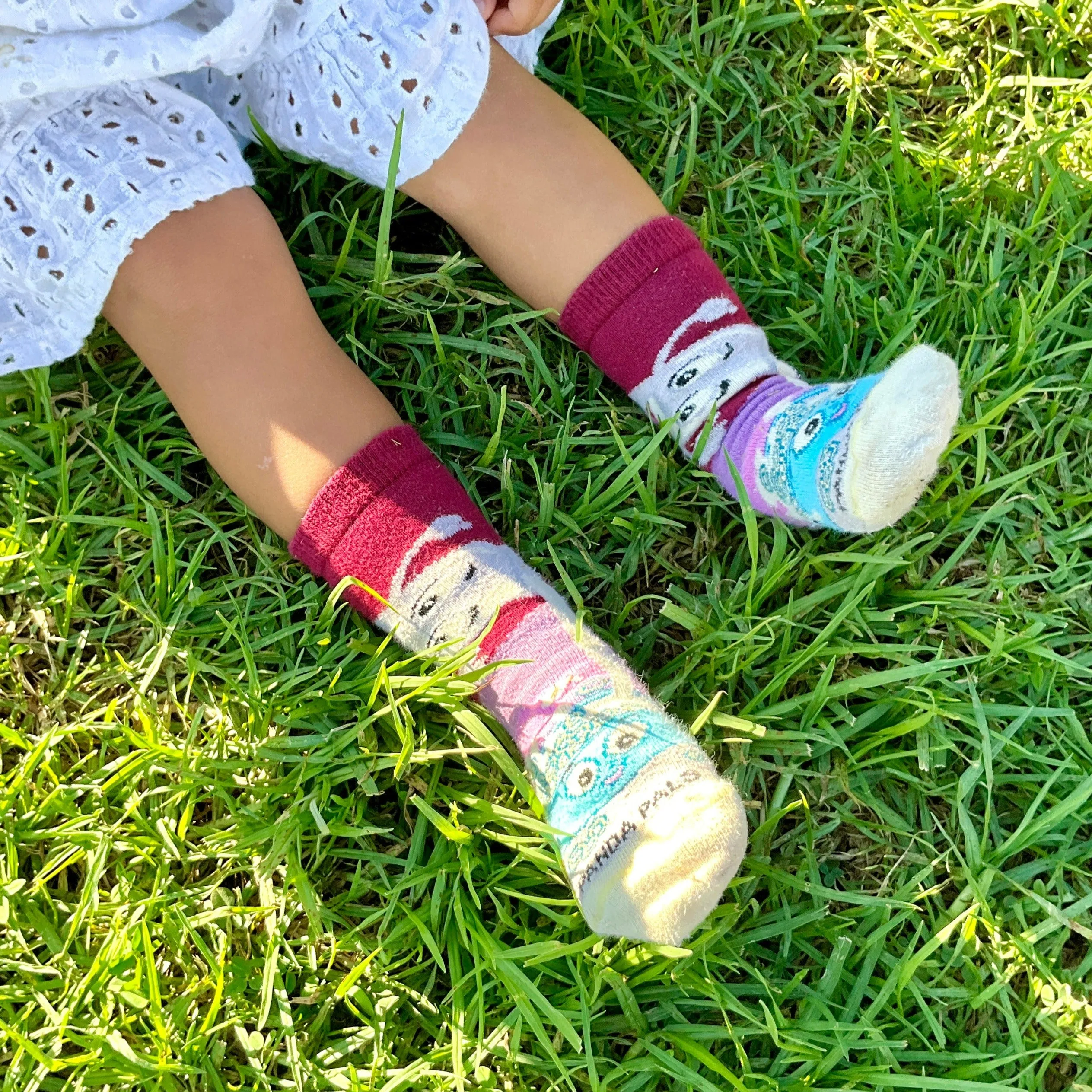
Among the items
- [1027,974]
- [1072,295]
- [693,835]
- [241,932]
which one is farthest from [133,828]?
[1072,295]

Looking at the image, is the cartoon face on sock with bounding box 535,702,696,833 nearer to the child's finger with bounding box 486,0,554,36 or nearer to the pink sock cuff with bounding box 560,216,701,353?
the pink sock cuff with bounding box 560,216,701,353

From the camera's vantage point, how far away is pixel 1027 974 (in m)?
0.91

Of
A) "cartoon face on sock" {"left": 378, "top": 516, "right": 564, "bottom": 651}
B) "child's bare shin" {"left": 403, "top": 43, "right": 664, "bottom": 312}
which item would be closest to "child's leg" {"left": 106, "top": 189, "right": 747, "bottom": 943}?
"cartoon face on sock" {"left": 378, "top": 516, "right": 564, "bottom": 651}

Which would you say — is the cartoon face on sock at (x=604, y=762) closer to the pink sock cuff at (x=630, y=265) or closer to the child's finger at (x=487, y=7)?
the pink sock cuff at (x=630, y=265)

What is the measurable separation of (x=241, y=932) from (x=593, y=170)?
2.51ft

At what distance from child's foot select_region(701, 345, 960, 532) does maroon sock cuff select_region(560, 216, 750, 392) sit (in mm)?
89

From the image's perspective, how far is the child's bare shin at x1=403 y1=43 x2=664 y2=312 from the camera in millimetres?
A: 933

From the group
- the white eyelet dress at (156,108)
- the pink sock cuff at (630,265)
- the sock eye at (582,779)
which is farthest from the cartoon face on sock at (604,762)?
the white eyelet dress at (156,108)

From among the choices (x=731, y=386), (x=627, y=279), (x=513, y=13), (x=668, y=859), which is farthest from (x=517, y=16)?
(x=668, y=859)

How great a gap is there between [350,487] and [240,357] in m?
0.15

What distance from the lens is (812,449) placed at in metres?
0.87

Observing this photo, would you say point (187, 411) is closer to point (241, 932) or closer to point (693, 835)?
point (241, 932)

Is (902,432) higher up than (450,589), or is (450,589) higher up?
(902,432)

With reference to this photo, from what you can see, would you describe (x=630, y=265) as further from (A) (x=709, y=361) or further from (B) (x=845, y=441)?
(B) (x=845, y=441)
